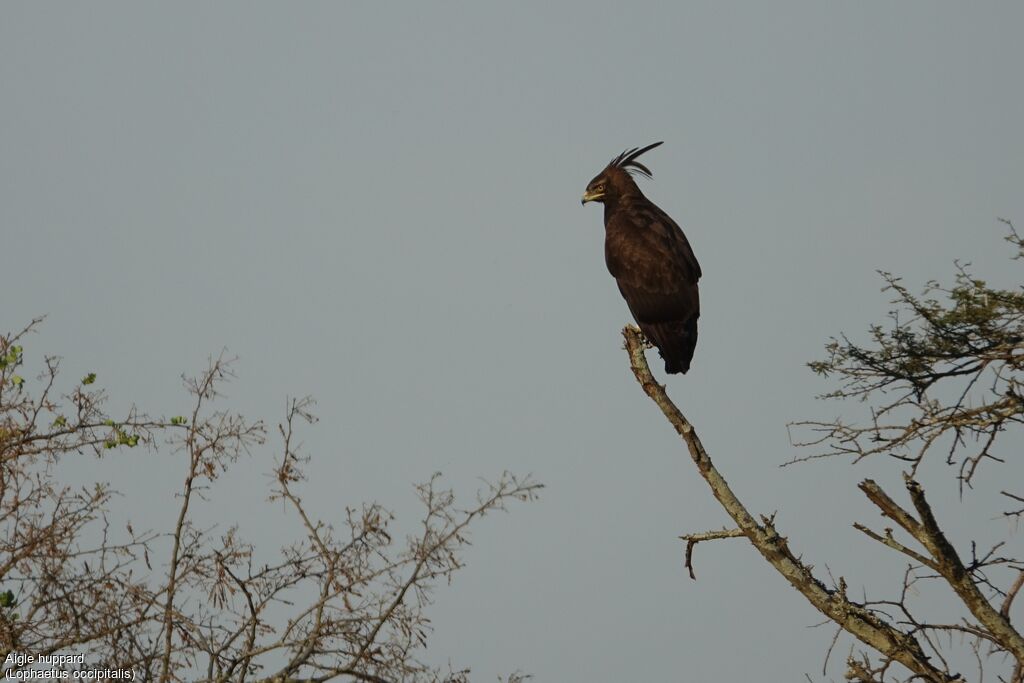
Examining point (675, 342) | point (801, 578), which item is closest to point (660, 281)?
point (675, 342)

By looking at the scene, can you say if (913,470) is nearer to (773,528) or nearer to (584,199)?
(773,528)

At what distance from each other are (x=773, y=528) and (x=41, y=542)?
14.4 ft

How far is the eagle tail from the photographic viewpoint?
11.5m

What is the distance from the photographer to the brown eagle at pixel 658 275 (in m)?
11.5

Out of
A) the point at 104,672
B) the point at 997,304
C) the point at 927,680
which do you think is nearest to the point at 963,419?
the point at 927,680

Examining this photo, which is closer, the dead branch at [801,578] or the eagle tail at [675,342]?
the dead branch at [801,578]

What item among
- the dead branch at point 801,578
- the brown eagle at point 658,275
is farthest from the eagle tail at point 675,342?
the dead branch at point 801,578

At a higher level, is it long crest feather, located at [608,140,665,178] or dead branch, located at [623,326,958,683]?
long crest feather, located at [608,140,665,178]

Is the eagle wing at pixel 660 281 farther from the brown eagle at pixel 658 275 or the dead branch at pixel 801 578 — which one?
the dead branch at pixel 801 578

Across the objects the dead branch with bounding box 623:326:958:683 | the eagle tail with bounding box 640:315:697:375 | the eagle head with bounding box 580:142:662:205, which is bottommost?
the dead branch with bounding box 623:326:958:683

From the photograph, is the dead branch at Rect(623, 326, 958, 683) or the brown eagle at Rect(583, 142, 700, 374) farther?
the brown eagle at Rect(583, 142, 700, 374)

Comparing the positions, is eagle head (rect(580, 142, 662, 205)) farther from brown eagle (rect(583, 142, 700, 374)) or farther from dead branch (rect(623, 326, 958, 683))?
dead branch (rect(623, 326, 958, 683))

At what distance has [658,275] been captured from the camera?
1167 cm

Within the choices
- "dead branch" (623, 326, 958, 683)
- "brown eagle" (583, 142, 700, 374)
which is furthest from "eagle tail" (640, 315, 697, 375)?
"dead branch" (623, 326, 958, 683)
